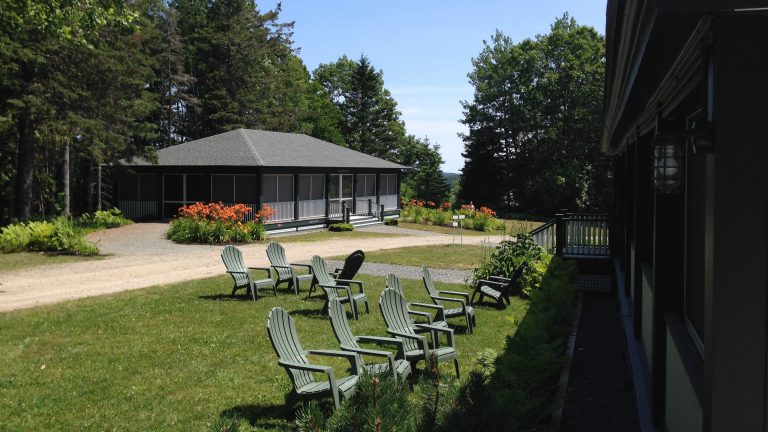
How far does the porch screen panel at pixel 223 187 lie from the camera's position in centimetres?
3142

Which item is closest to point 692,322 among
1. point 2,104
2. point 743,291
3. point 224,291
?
point 743,291

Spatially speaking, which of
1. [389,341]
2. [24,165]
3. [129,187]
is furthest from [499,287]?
[129,187]

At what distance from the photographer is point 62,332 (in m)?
10.4

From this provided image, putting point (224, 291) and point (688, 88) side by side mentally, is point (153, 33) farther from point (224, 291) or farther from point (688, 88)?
point (688, 88)

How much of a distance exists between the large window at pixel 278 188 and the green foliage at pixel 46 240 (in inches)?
404

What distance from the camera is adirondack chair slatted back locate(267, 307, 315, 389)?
667cm

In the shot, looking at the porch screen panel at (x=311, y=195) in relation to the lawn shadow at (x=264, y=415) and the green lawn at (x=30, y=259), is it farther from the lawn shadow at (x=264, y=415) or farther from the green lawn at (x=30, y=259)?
the lawn shadow at (x=264, y=415)

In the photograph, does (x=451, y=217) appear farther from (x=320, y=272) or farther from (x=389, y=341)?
(x=389, y=341)

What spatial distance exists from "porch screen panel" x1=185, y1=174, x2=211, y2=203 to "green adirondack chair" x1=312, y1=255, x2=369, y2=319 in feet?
65.1

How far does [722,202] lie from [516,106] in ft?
179

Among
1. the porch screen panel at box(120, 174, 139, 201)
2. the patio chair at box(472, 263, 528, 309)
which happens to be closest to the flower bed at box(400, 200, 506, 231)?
the porch screen panel at box(120, 174, 139, 201)

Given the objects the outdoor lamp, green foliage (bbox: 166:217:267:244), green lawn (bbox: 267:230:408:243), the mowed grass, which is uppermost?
the outdoor lamp

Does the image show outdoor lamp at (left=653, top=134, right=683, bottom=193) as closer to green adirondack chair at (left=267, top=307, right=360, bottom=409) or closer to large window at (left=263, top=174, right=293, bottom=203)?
green adirondack chair at (left=267, top=307, right=360, bottom=409)

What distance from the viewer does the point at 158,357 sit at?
895cm
